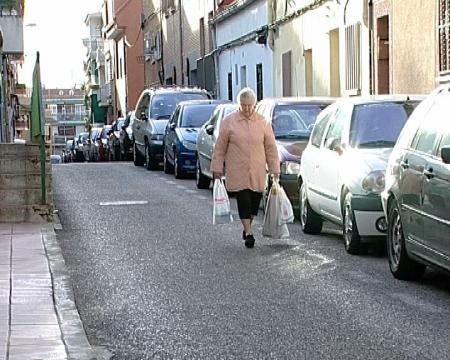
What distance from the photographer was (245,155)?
41.0ft

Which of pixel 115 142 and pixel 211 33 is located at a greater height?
pixel 211 33

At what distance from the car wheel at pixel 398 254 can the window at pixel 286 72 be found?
2152 centimetres

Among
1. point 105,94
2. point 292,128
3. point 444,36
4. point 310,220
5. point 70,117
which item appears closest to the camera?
point 310,220

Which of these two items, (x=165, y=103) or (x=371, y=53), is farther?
(x=165, y=103)

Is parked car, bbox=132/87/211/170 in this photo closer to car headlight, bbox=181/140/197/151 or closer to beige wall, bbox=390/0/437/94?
car headlight, bbox=181/140/197/151

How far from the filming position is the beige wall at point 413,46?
1970cm

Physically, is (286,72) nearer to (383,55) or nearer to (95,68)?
(383,55)

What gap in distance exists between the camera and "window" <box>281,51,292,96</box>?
31.6 m

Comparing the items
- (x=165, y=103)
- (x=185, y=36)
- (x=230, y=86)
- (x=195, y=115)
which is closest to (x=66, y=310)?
(x=195, y=115)

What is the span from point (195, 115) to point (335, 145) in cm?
1208

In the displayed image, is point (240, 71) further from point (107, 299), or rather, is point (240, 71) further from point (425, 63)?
point (107, 299)

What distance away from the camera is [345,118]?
12.6 metres

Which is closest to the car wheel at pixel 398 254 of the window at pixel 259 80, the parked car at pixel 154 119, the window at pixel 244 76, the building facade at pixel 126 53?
the parked car at pixel 154 119

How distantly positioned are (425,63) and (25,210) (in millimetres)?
8320
